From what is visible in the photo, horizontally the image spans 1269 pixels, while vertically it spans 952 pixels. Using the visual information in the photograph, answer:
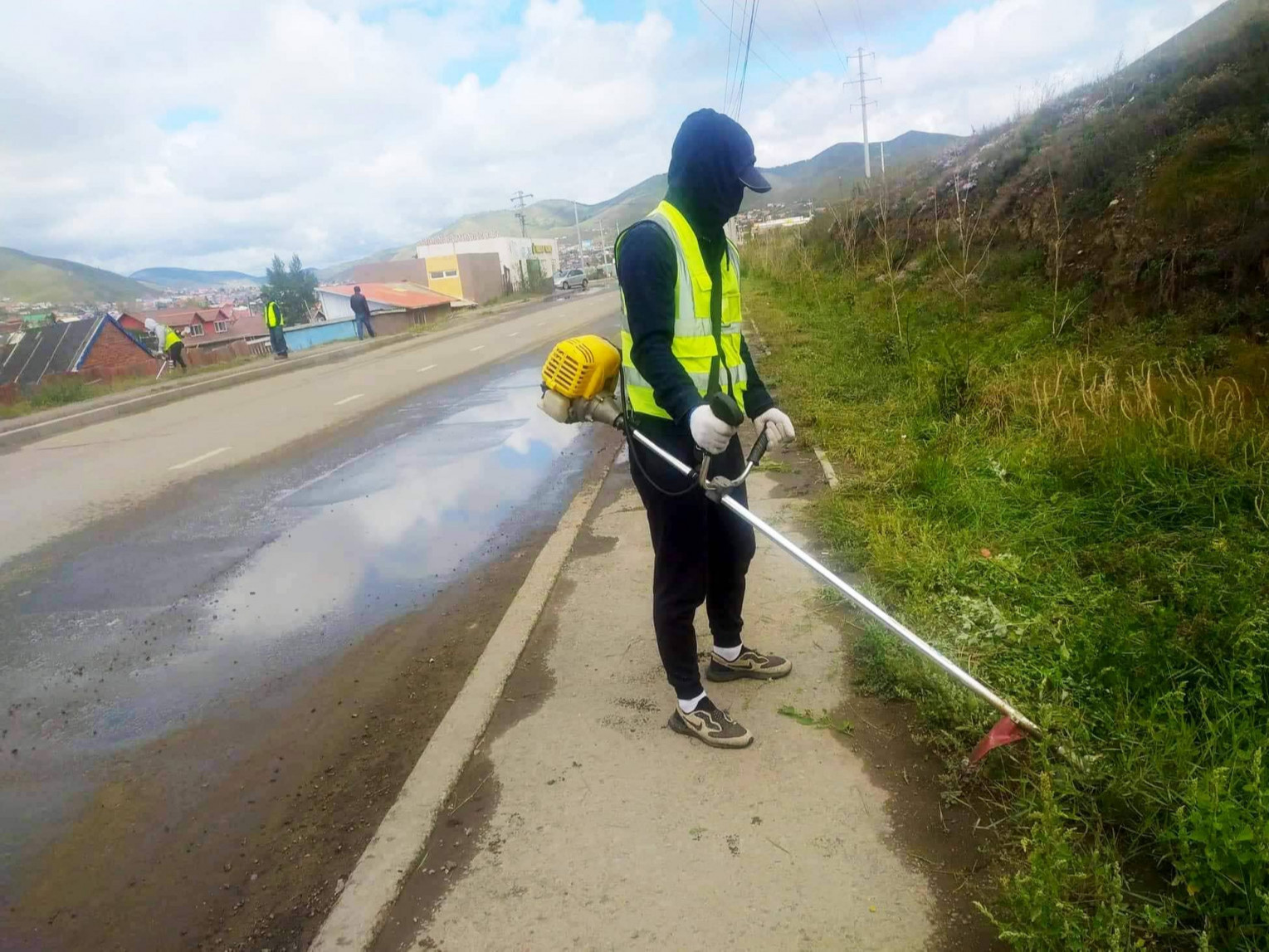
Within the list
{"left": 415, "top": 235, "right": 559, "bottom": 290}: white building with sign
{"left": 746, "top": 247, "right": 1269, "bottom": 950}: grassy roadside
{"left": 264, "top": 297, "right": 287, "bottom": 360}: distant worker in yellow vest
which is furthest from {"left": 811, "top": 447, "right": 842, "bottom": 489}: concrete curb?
{"left": 415, "top": 235, "right": 559, "bottom": 290}: white building with sign

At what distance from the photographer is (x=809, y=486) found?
5.29 meters

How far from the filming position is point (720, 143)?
2.40 m

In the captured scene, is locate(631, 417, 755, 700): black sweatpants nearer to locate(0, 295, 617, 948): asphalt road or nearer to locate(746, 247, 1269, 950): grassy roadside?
locate(746, 247, 1269, 950): grassy roadside

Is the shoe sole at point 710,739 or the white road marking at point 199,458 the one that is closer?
the shoe sole at point 710,739

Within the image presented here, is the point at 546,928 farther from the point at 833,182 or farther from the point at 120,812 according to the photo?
the point at 833,182

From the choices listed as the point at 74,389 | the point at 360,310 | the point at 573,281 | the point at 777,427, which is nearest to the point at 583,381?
the point at 777,427

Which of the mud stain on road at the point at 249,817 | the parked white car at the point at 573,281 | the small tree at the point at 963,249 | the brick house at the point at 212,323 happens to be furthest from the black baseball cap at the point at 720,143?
the brick house at the point at 212,323

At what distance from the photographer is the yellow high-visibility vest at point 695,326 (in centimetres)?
244

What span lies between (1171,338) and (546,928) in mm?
6298

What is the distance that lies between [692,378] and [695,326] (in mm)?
164

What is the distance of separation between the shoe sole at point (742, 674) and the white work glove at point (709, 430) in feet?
3.73

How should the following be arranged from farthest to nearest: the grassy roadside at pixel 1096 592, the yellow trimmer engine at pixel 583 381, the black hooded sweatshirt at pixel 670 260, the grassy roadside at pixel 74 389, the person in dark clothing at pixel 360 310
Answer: the person in dark clothing at pixel 360 310 → the grassy roadside at pixel 74 389 → the yellow trimmer engine at pixel 583 381 → the black hooded sweatshirt at pixel 670 260 → the grassy roadside at pixel 1096 592

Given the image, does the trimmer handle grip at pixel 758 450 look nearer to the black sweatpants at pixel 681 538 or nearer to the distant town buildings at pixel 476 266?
the black sweatpants at pixel 681 538

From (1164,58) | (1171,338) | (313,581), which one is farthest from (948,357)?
(1164,58)
